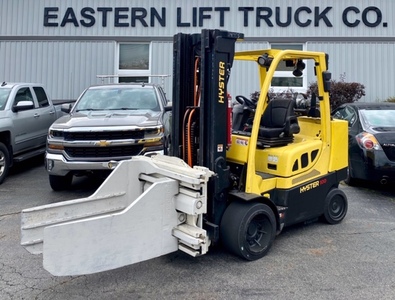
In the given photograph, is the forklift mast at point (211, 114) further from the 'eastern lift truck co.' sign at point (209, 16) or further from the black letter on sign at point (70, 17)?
the black letter on sign at point (70, 17)

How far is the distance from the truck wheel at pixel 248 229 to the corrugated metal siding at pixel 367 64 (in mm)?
10460

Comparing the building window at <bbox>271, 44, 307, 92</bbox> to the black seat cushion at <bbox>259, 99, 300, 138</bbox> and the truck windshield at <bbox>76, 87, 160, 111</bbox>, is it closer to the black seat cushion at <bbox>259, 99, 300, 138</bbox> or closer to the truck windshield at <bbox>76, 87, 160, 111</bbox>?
the truck windshield at <bbox>76, 87, 160, 111</bbox>

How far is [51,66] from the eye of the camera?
13.8 m

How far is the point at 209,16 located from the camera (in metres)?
13.4

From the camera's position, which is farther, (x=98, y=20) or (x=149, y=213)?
(x=98, y=20)

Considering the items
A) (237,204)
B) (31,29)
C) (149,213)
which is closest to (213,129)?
(237,204)

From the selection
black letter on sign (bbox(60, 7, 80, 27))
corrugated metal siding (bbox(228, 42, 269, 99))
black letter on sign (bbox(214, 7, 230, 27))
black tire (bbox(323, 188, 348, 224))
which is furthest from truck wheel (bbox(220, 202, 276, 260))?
black letter on sign (bbox(60, 7, 80, 27))

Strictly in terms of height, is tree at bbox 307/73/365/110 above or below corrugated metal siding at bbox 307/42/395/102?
below

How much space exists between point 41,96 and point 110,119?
4.04 m

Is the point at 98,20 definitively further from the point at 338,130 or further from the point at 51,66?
the point at 338,130

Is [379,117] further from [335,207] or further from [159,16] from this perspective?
[159,16]

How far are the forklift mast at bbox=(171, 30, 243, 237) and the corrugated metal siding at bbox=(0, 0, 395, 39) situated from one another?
383 inches

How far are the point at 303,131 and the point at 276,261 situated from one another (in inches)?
76.5

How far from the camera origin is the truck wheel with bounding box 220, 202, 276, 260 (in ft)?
12.8
